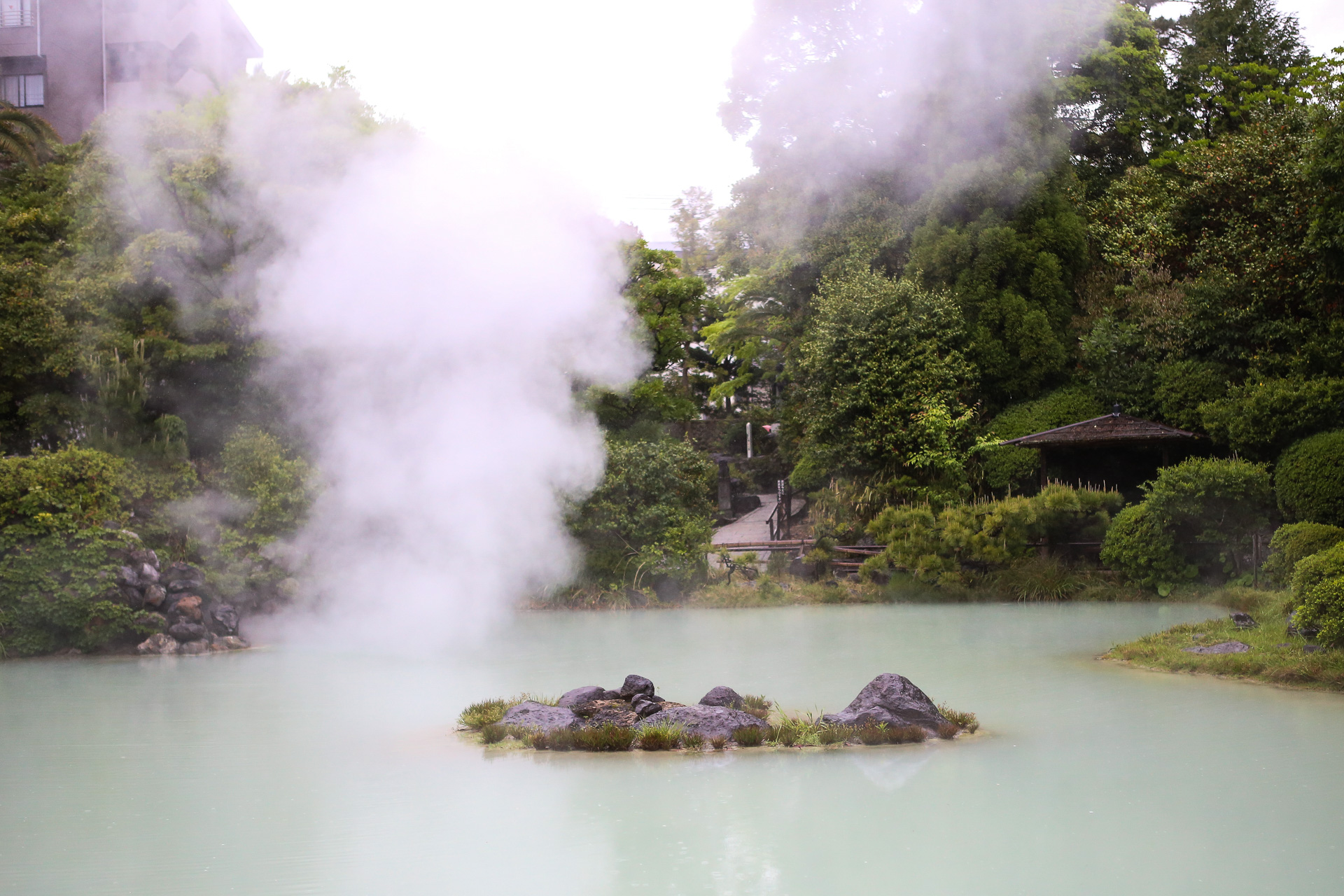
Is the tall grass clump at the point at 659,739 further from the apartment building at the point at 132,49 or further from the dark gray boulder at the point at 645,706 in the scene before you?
the apartment building at the point at 132,49

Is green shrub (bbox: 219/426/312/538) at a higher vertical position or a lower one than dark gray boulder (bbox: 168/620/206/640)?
higher

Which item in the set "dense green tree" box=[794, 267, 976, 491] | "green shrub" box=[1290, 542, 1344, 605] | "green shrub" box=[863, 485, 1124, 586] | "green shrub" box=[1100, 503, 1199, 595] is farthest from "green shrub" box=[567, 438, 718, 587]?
"green shrub" box=[1290, 542, 1344, 605]

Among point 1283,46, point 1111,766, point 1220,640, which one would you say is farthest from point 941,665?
point 1283,46

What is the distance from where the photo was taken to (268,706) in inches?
352

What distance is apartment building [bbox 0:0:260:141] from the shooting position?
56.7 ft

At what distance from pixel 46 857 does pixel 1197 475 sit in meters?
14.4

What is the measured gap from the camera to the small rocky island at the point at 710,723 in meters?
6.97

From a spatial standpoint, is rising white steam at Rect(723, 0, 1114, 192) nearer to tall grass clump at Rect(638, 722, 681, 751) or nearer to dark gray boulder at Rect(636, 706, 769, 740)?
dark gray boulder at Rect(636, 706, 769, 740)

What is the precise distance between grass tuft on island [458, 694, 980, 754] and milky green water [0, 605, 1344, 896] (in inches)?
7.3

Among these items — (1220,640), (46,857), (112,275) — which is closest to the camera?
(46,857)

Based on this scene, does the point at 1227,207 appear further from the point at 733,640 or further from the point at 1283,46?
the point at 733,640

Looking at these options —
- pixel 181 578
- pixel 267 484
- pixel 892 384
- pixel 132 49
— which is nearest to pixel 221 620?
pixel 181 578

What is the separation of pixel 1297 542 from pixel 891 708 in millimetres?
6939

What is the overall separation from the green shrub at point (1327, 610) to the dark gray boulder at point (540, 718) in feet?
20.7
